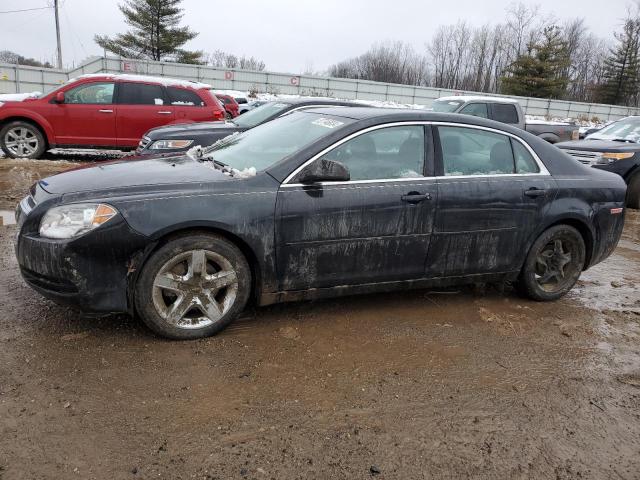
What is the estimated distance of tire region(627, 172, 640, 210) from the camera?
954 centimetres

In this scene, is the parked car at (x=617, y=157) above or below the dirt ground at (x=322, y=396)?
above

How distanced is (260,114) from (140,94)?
354 centimetres

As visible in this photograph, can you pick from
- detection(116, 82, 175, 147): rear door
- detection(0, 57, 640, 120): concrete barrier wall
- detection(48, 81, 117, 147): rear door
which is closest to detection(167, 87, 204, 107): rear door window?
detection(116, 82, 175, 147): rear door

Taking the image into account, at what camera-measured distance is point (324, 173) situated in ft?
12.0

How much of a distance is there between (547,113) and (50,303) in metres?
44.8

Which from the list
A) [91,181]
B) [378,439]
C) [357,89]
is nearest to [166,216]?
[91,181]

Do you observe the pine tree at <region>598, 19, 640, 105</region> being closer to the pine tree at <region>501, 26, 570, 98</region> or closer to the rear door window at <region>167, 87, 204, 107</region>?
the pine tree at <region>501, 26, 570, 98</region>

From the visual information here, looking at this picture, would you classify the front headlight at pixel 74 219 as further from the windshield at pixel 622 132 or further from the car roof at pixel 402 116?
the windshield at pixel 622 132

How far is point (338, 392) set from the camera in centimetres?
311

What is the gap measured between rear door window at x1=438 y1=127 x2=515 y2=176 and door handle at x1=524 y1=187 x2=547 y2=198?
0.21 metres

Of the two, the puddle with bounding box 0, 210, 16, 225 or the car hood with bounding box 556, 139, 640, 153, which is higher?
the car hood with bounding box 556, 139, 640, 153

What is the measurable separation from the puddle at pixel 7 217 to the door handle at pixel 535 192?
5474mm

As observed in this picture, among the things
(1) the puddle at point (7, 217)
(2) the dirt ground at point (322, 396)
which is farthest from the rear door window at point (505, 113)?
(1) the puddle at point (7, 217)

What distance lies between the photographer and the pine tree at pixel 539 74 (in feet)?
163
